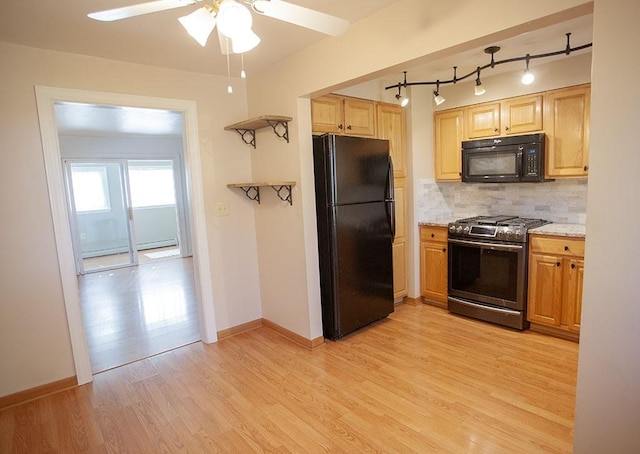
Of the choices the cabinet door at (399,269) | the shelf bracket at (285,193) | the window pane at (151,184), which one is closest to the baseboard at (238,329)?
→ the shelf bracket at (285,193)

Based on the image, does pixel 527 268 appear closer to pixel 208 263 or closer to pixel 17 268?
pixel 208 263

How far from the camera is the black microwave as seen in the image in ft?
10.2

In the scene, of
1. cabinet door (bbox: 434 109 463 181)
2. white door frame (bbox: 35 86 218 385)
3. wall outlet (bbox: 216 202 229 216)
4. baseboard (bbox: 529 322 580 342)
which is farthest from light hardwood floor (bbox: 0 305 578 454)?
cabinet door (bbox: 434 109 463 181)

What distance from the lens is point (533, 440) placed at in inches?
72.5

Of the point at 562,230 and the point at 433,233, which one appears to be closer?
the point at 562,230

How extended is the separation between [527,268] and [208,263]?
2735mm

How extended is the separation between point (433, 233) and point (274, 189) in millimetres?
1738

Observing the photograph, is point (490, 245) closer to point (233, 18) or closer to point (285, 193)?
point (285, 193)

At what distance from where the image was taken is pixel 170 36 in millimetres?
2236

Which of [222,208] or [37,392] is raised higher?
[222,208]

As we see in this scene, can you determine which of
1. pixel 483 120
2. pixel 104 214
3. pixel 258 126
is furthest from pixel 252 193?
pixel 104 214

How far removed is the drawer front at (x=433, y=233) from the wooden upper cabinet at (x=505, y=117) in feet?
3.19

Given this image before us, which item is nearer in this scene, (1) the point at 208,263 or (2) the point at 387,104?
(1) the point at 208,263

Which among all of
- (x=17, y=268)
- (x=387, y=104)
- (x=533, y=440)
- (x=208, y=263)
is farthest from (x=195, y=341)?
(x=387, y=104)
